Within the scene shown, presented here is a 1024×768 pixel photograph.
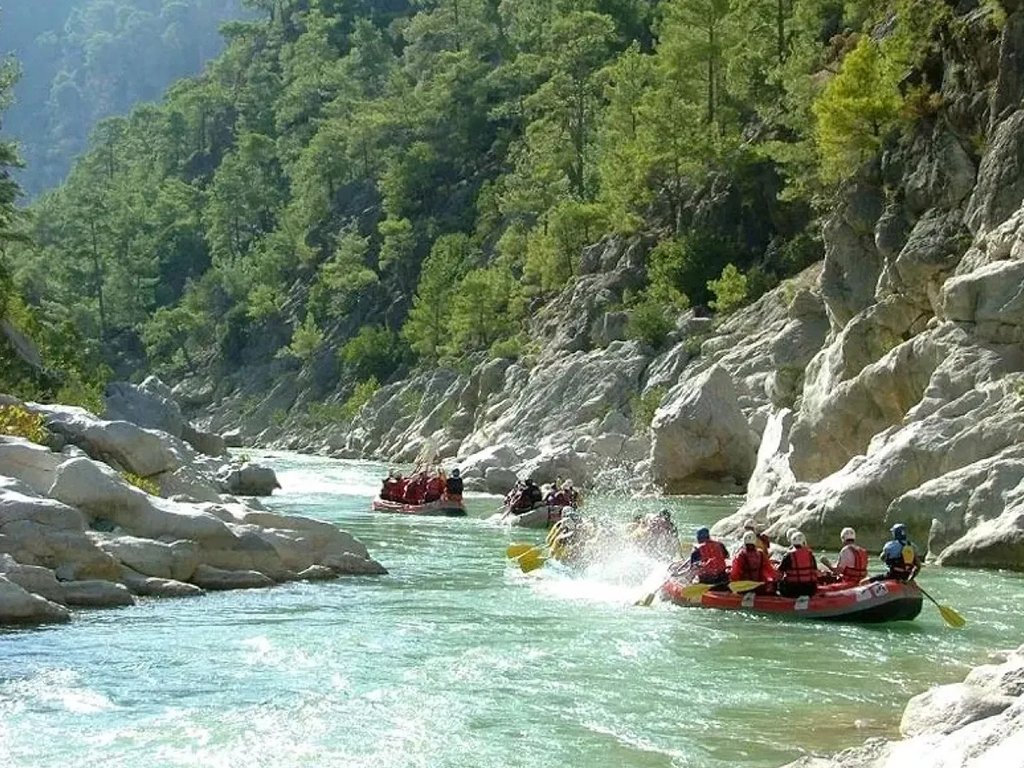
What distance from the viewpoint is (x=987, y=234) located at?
98.3 feet

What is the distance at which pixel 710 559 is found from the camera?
803 inches

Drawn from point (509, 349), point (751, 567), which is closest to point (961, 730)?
point (751, 567)

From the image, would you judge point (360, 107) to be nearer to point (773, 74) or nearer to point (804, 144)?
point (773, 74)

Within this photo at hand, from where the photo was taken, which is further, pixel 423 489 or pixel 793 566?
pixel 423 489

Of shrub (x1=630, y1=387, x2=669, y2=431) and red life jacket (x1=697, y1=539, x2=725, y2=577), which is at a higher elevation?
shrub (x1=630, y1=387, x2=669, y2=431)

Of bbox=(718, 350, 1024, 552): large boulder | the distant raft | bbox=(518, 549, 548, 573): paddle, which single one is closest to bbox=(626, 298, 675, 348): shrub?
the distant raft

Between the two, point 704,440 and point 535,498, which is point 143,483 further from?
point 704,440

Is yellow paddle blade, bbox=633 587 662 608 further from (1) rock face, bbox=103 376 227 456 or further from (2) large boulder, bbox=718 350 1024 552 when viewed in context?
(1) rock face, bbox=103 376 227 456

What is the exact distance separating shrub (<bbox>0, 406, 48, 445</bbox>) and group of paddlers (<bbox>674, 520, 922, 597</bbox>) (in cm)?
1201

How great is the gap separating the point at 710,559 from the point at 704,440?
19.9 metres

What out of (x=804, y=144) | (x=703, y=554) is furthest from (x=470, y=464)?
(x=703, y=554)

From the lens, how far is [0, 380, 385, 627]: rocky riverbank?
1905cm

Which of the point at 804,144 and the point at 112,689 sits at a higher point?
the point at 804,144

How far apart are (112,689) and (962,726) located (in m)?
8.59
